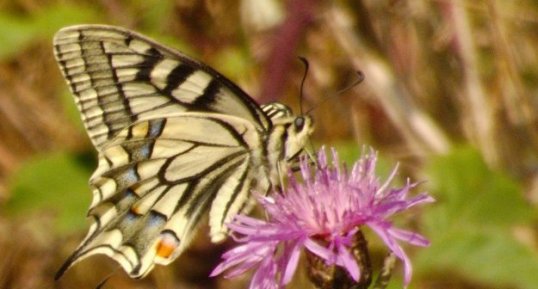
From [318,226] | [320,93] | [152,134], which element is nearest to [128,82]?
[152,134]

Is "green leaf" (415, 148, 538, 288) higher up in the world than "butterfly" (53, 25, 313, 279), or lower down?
lower down

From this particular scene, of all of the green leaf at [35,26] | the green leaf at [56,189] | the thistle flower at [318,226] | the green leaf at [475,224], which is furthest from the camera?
the green leaf at [35,26]

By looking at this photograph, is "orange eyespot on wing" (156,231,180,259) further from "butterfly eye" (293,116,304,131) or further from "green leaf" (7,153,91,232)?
"green leaf" (7,153,91,232)

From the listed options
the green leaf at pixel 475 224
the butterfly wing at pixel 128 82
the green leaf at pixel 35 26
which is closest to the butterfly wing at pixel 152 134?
the butterfly wing at pixel 128 82

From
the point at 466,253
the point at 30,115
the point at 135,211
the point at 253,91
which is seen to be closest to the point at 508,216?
the point at 466,253

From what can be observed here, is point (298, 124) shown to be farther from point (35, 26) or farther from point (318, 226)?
point (35, 26)

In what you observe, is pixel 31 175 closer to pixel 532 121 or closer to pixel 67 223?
pixel 67 223

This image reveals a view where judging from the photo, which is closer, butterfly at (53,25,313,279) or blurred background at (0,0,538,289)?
butterfly at (53,25,313,279)

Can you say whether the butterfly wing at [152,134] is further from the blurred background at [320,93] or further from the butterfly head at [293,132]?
the blurred background at [320,93]

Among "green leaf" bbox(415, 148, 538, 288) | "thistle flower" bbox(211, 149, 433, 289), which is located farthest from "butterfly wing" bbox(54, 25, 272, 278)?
"green leaf" bbox(415, 148, 538, 288)
